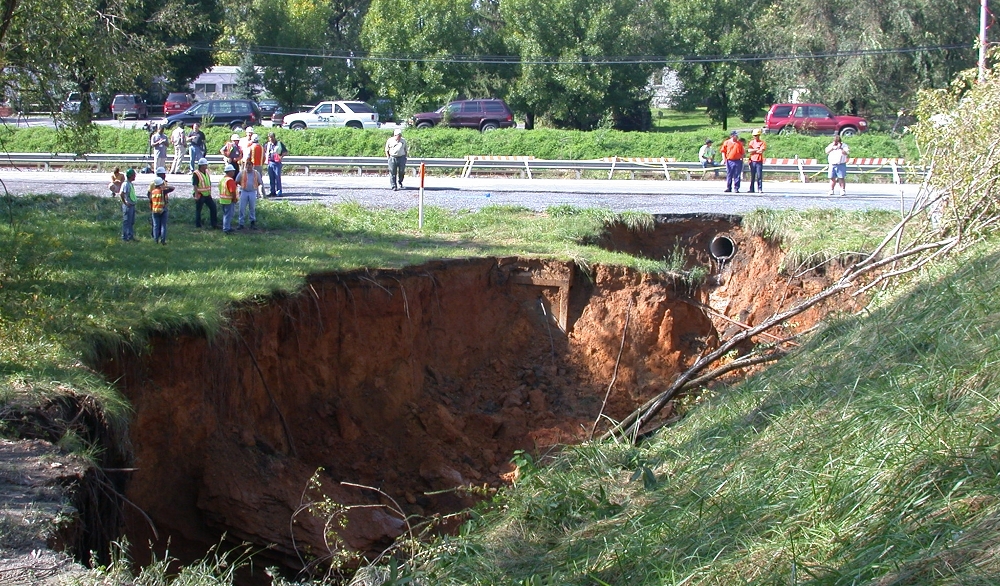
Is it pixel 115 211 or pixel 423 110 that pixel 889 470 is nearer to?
pixel 115 211

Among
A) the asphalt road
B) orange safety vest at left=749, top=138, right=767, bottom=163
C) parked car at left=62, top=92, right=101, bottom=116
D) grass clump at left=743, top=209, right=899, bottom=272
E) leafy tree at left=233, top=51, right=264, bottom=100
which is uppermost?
leafy tree at left=233, top=51, right=264, bottom=100

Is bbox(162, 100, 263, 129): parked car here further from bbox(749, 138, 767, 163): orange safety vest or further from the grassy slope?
the grassy slope

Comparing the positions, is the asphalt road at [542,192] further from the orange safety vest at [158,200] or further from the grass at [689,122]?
the grass at [689,122]

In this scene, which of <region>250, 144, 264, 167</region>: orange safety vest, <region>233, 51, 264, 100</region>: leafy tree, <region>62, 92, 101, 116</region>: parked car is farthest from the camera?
<region>233, 51, 264, 100</region>: leafy tree

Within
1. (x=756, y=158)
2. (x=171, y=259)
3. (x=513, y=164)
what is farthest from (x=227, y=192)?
(x=513, y=164)

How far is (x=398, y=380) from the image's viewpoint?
12.7m

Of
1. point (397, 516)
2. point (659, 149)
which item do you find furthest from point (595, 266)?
point (659, 149)

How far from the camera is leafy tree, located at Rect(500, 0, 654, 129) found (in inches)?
1638

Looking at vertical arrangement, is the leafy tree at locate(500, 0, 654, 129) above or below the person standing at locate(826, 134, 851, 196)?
above

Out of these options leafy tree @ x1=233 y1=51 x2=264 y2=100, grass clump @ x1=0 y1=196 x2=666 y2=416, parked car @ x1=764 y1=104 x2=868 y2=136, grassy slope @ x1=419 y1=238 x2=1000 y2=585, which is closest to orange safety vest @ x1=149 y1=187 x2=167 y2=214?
grass clump @ x1=0 y1=196 x2=666 y2=416

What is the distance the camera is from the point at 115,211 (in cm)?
1609

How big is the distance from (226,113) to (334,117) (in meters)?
4.87

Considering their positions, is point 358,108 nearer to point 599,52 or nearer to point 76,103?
point 599,52

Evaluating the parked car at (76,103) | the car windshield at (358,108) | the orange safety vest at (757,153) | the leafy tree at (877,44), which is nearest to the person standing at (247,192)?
the parked car at (76,103)
